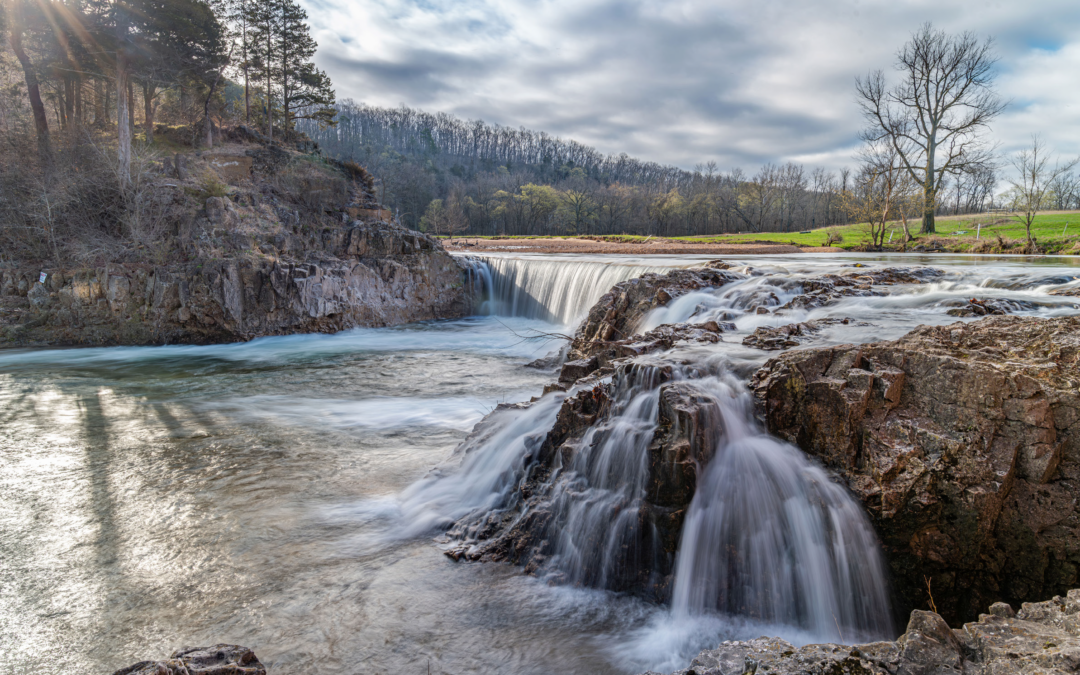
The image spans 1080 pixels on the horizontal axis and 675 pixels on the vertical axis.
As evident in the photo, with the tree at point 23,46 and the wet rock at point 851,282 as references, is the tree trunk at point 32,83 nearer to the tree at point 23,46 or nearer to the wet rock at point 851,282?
the tree at point 23,46

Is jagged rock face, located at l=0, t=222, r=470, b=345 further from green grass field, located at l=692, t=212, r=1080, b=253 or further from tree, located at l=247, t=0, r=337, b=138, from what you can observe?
green grass field, located at l=692, t=212, r=1080, b=253

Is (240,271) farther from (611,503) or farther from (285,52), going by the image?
(285,52)

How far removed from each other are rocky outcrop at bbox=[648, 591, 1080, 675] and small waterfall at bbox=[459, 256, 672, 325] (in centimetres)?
1361

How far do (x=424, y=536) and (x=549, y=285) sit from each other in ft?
49.1

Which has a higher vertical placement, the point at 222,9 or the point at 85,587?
the point at 222,9

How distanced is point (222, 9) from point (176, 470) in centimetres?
2819

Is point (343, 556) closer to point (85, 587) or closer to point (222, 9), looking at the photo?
point (85, 587)

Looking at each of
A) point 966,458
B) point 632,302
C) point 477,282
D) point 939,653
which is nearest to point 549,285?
point 477,282

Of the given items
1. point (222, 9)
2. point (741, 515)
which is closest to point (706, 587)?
point (741, 515)

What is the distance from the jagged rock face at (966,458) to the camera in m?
3.42

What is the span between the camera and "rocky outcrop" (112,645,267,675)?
2.11 metres

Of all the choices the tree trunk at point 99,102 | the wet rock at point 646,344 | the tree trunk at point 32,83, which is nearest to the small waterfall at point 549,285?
the wet rock at point 646,344

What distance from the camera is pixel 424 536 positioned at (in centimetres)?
494

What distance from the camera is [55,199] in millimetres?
16156
